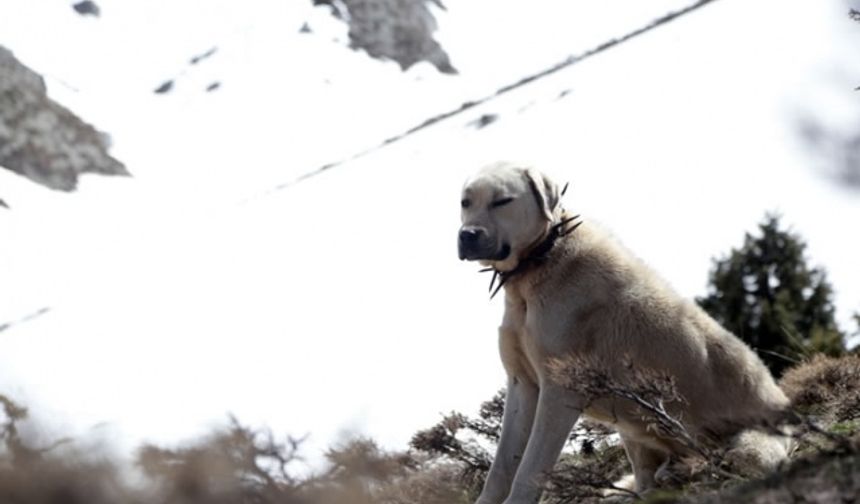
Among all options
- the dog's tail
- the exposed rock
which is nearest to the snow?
the exposed rock

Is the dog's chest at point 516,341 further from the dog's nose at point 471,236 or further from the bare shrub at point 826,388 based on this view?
the bare shrub at point 826,388

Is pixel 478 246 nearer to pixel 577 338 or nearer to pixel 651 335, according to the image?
pixel 577 338

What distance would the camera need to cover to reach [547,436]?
7930mm

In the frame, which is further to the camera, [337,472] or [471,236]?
[471,236]

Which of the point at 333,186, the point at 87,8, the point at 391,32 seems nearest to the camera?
the point at 333,186

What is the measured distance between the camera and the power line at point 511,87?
23166 millimetres

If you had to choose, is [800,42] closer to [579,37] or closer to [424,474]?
→ [579,37]

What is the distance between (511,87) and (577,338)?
18.7m

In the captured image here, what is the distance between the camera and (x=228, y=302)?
464 inches

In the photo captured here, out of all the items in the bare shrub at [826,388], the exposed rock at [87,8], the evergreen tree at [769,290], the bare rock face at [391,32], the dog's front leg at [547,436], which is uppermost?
the exposed rock at [87,8]

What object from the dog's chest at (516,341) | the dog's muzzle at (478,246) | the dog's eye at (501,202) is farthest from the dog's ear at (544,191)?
the dog's chest at (516,341)

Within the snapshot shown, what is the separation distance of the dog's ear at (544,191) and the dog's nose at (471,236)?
357mm

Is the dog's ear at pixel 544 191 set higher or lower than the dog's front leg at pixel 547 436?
higher

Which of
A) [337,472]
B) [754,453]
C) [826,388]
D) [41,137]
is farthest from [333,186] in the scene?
[337,472]
